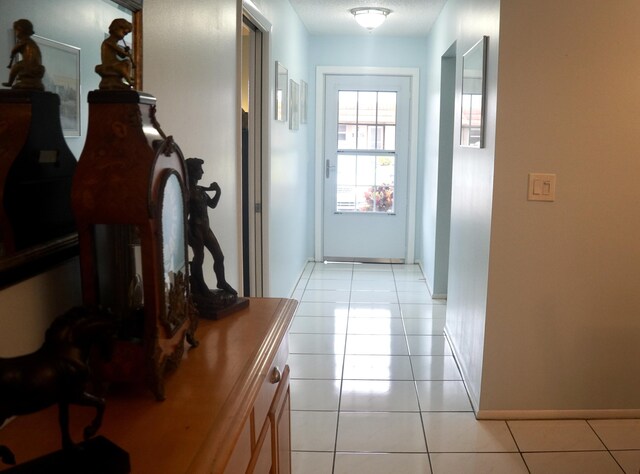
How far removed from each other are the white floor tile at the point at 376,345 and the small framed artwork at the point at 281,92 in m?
1.57

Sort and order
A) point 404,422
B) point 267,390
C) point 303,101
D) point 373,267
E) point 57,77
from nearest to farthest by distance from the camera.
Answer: point 57,77 → point 267,390 → point 404,422 → point 303,101 → point 373,267

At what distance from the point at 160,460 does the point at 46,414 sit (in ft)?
0.91

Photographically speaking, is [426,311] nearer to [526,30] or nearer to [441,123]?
[441,123]

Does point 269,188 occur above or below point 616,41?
below

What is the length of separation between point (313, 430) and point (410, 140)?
4192 mm

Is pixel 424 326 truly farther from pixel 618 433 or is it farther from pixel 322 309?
pixel 618 433

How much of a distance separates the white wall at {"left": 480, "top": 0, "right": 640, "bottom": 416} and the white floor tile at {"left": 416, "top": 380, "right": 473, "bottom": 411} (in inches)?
7.2

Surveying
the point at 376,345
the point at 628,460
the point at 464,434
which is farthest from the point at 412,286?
the point at 628,460

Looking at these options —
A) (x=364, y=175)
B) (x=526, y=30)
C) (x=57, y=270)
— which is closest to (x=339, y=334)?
(x=526, y=30)

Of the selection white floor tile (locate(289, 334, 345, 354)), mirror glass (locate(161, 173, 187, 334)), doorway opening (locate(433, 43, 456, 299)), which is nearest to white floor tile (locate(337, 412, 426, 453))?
white floor tile (locate(289, 334, 345, 354))

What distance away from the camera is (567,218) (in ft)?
9.43

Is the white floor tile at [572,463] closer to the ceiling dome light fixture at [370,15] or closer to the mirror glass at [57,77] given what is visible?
the mirror glass at [57,77]

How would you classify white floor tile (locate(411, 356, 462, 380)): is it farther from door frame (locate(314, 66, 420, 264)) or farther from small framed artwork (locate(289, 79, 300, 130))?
door frame (locate(314, 66, 420, 264))

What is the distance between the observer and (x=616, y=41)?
275 centimetres
